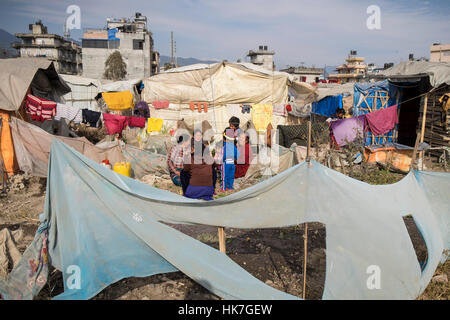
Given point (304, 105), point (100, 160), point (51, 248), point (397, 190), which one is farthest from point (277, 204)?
point (304, 105)

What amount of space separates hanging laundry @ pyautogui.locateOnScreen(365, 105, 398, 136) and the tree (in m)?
39.5

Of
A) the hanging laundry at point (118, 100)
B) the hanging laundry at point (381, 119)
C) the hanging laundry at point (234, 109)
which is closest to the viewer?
the hanging laundry at point (381, 119)

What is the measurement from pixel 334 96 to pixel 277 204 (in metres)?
12.6

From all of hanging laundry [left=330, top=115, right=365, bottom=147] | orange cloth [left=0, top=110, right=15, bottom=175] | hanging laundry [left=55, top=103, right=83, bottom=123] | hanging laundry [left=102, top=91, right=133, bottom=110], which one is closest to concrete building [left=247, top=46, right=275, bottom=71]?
hanging laundry [left=102, top=91, right=133, bottom=110]

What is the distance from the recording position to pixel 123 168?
24.4ft

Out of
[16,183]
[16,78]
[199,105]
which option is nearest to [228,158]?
[16,183]

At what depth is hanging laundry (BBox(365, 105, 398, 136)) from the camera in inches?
399

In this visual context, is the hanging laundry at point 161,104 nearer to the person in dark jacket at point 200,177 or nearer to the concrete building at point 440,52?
the person in dark jacket at point 200,177

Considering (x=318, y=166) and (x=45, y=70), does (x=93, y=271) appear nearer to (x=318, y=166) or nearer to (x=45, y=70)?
(x=318, y=166)

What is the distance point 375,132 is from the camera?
402 inches

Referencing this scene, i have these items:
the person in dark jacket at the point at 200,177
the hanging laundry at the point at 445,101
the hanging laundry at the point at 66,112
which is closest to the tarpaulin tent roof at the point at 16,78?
the hanging laundry at the point at 66,112

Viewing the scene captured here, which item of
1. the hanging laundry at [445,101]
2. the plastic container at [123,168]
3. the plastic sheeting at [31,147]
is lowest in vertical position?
the plastic container at [123,168]

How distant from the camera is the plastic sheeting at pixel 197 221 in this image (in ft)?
9.78

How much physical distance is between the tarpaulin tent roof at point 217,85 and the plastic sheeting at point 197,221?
29.3ft
